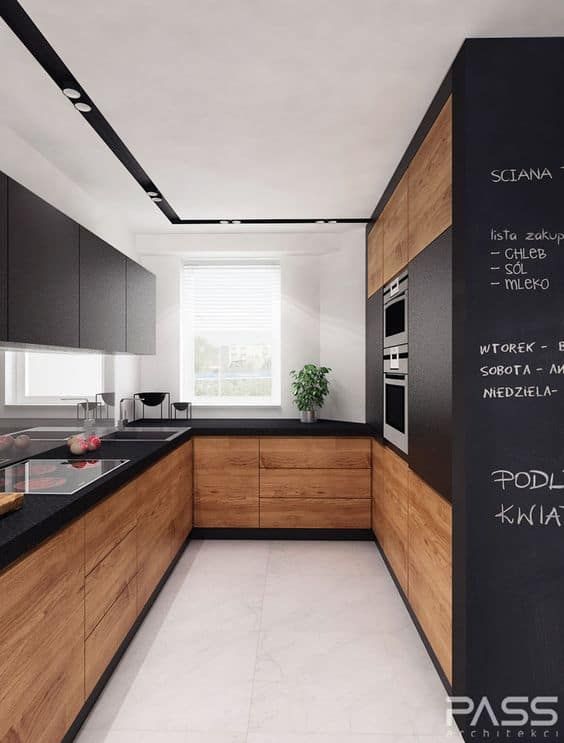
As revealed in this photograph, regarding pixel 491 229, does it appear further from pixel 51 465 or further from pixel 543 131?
pixel 51 465

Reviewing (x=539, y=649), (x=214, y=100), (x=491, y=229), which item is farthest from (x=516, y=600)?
(x=214, y=100)

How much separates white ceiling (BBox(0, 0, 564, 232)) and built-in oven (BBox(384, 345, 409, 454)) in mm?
1144

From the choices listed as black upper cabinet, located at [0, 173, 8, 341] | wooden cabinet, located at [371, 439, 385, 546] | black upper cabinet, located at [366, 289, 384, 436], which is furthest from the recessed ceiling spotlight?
wooden cabinet, located at [371, 439, 385, 546]

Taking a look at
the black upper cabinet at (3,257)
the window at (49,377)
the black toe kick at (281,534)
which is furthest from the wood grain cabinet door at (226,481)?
the black upper cabinet at (3,257)

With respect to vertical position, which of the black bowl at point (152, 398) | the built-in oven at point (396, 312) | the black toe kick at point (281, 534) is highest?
the built-in oven at point (396, 312)

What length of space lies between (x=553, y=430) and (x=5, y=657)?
1855 mm

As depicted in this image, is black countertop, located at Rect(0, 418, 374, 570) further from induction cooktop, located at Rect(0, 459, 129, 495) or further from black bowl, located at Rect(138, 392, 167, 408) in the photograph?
black bowl, located at Rect(138, 392, 167, 408)

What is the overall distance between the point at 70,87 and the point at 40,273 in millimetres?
815

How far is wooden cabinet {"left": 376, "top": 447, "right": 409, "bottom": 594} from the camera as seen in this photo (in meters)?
2.84

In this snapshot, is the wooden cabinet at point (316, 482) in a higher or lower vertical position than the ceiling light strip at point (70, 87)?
lower

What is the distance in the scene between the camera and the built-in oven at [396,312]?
2865mm

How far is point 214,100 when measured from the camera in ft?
7.47

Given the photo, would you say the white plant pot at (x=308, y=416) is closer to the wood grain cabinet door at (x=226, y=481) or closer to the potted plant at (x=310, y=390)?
the potted plant at (x=310, y=390)

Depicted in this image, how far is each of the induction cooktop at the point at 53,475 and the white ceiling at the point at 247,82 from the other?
169 centimetres
